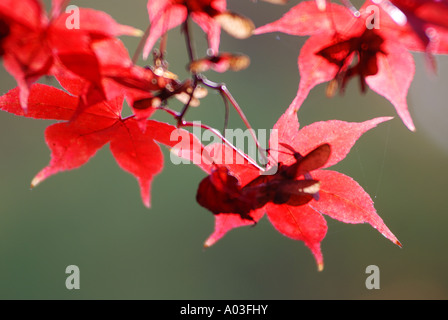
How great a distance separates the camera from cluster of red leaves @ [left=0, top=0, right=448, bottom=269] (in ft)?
1.26

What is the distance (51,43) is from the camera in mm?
354

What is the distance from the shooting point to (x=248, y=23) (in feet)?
1.17

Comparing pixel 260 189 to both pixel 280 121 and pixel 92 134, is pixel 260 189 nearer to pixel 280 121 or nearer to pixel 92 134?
pixel 280 121

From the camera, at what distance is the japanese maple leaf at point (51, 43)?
35 cm

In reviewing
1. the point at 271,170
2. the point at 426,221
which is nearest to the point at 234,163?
the point at 271,170

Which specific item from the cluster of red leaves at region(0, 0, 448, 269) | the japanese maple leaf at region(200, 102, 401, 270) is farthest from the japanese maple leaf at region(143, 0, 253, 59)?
the japanese maple leaf at region(200, 102, 401, 270)

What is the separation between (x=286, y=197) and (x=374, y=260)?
244cm

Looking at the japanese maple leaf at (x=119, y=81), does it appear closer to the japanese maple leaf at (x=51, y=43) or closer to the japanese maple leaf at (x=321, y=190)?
the japanese maple leaf at (x=51, y=43)

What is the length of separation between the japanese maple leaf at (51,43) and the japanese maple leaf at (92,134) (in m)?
0.11

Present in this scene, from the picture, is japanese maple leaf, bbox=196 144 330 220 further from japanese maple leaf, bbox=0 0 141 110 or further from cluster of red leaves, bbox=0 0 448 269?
japanese maple leaf, bbox=0 0 141 110

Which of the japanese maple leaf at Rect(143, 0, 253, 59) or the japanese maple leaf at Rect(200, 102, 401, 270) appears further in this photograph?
the japanese maple leaf at Rect(200, 102, 401, 270)

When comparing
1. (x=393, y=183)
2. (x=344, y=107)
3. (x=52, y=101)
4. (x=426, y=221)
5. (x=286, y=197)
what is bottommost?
(x=286, y=197)

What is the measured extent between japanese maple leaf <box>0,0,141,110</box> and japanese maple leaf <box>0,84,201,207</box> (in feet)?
0.35

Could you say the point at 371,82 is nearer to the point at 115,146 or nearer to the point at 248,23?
the point at 248,23
